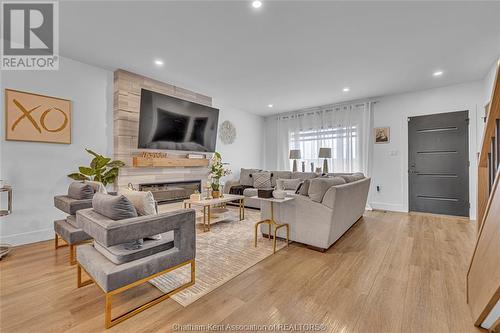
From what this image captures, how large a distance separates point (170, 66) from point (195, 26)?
1.24 metres

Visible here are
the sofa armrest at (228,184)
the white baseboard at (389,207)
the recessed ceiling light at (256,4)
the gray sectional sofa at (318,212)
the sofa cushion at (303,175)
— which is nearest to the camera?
the recessed ceiling light at (256,4)

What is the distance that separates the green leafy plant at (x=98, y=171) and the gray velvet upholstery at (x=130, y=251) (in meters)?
1.71

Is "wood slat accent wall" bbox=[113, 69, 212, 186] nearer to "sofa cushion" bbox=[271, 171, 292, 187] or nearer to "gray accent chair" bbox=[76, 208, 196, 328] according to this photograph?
"gray accent chair" bbox=[76, 208, 196, 328]

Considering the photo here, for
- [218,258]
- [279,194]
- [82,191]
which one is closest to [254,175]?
[279,194]

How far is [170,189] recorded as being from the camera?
435 cm

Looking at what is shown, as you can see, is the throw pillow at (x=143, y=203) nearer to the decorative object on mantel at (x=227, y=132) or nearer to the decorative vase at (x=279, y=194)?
the decorative vase at (x=279, y=194)

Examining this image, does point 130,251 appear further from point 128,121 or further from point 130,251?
point 128,121

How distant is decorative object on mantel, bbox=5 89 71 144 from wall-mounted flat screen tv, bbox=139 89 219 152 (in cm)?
102

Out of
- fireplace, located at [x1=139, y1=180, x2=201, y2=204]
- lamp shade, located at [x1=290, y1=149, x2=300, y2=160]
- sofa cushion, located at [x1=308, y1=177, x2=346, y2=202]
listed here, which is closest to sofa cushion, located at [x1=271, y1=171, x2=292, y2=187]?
lamp shade, located at [x1=290, y1=149, x2=300, y2=160]

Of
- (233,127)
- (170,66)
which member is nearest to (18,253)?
(170,66)

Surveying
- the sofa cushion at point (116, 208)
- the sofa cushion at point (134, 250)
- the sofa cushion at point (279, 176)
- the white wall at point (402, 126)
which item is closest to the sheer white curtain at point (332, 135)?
the white wall at point (402, 126)

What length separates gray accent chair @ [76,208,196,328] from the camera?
1.45 m

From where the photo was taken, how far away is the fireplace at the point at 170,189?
412 cm

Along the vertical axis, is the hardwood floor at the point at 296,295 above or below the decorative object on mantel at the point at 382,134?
below
